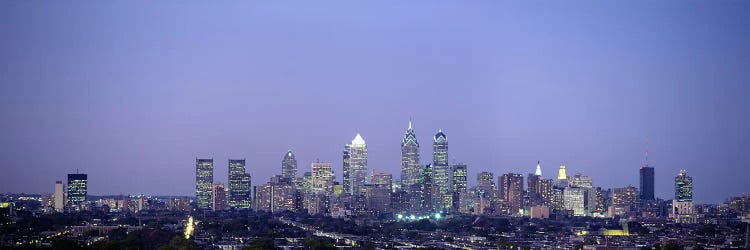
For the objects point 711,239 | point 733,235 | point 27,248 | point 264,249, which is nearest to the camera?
point 27,248

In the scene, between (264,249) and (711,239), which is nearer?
(264,249)

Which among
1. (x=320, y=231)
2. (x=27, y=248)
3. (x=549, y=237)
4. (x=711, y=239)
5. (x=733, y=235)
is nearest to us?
(x=27, y=248)

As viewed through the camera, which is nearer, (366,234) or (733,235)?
(733,235)

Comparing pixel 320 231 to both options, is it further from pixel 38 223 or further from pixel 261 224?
pixel 38 223

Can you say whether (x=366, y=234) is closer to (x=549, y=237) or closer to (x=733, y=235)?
(x=549, y=237)

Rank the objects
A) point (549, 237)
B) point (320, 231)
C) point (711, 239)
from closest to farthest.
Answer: point (711, 239), point (549, 237), point (320, 231)

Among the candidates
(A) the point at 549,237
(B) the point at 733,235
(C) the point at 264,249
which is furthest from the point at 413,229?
(C) the point at 264,249

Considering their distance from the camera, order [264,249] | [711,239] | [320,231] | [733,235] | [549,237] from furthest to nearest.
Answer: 1. [320,231]
2. [549,237]
3. [733,235]
4. [711,239]
5. [264,249]

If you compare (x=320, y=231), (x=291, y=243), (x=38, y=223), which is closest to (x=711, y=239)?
(x=291, y=243)
